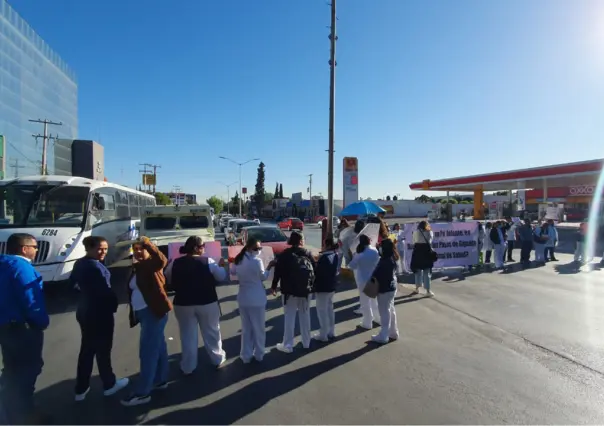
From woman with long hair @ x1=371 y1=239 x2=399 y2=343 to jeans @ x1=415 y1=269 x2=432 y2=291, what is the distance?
3.17 metres

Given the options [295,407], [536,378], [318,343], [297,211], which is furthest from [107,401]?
[297,211]

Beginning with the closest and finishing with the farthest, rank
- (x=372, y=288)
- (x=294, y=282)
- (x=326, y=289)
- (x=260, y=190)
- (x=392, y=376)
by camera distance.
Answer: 1. (x=392, y=376)
2. (x=294, y=282)
3. (x=326, y=289)
4. (x=372, y=288)
5. (x=260, y=190)

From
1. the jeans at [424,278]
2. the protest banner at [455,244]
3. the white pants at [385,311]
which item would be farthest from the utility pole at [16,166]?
the white pants at [385,311]

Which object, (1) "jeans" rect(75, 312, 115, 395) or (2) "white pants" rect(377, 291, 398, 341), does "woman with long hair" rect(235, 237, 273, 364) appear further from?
(2) "white pants" rect(377, 291, 398, 341)

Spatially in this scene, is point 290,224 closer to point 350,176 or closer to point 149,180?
point 350,176

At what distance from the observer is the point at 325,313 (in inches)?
233

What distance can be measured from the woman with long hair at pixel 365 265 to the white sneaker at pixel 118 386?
3629 mm

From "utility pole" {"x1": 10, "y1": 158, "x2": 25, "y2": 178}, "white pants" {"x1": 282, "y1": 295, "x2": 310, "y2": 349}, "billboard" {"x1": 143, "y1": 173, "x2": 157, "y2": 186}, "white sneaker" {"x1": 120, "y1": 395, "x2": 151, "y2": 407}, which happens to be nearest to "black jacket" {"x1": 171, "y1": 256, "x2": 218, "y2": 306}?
"white sneaker" {"x1": 120, "y1": 395, "x2": 151, "y2": 407}

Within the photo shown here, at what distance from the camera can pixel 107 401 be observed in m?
4.12

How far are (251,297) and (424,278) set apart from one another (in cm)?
533

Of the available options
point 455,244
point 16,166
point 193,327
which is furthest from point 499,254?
point 16,166

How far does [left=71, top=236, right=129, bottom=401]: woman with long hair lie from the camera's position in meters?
3.99

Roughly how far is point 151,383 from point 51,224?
23.0ft

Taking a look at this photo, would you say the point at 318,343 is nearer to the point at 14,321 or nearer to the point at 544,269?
the point at 14,321
